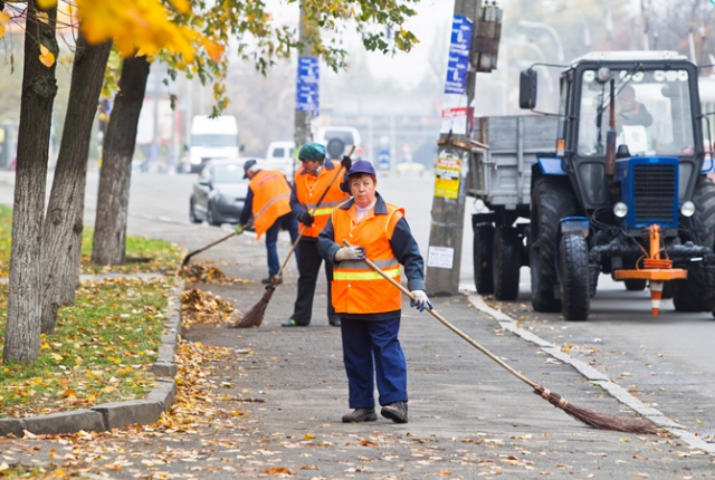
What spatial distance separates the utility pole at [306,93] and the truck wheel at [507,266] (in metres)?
6.84

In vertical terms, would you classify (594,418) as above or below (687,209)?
below

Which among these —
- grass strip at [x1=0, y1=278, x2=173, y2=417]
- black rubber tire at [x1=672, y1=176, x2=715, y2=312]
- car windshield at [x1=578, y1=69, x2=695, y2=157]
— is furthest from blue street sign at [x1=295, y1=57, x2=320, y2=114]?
black rubber tire at [x1=672, y1=176, x2=715, y2=312]

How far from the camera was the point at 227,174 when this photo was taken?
3331 centimetres

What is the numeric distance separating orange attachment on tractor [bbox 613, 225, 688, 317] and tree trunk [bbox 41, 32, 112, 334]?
552cm

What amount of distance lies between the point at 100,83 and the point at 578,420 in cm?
509

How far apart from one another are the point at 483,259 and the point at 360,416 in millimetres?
9859

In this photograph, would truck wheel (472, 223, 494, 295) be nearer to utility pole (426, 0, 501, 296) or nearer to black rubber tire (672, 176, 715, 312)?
utility pole (426, 0, 501, 296)

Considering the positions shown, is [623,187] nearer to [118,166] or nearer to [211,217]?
[118,166]

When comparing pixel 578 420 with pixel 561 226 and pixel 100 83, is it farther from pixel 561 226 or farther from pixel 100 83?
pixel 561 226

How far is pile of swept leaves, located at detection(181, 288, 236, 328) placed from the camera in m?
15.0

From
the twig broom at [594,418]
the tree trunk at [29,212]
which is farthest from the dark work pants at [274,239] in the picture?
the twig broom at [594,418]

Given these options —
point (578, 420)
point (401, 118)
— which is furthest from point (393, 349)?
point (401, 118)

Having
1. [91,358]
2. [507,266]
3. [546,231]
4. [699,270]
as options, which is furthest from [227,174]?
[91,358]

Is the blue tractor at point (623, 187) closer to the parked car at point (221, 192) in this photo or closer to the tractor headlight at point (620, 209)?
the tractor headlight at point (620, 209)
